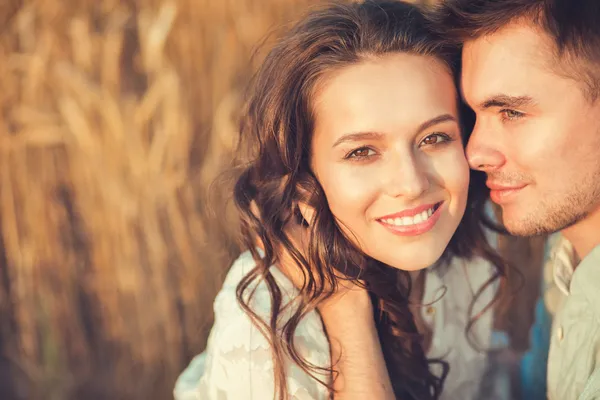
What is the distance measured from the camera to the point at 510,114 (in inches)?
81.7

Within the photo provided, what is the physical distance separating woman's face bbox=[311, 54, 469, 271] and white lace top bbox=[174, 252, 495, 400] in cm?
39

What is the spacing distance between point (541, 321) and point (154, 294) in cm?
188

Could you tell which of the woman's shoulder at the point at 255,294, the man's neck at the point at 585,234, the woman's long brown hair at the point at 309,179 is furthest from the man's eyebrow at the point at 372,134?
the man's neck at the point at 585,234

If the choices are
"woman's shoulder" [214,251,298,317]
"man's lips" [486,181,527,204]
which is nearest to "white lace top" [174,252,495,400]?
"woman's shoulder" [214,251,298,317]

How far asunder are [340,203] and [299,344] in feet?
1.55

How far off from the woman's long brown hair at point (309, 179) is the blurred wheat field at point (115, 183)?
2.48 ft

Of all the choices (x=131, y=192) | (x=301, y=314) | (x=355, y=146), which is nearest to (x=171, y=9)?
(x=131, y=192)

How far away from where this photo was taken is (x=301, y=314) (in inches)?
81.0

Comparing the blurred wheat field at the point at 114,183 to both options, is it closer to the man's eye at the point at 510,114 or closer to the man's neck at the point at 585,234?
the man's eye at the point at 510,114

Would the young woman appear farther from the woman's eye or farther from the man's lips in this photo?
the man's lips

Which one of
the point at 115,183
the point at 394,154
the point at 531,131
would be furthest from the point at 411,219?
the point at 115,183

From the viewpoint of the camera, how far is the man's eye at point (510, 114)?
2055mm

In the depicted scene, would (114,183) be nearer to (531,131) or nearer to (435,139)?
(435,139)

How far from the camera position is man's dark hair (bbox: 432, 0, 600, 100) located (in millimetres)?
1925
